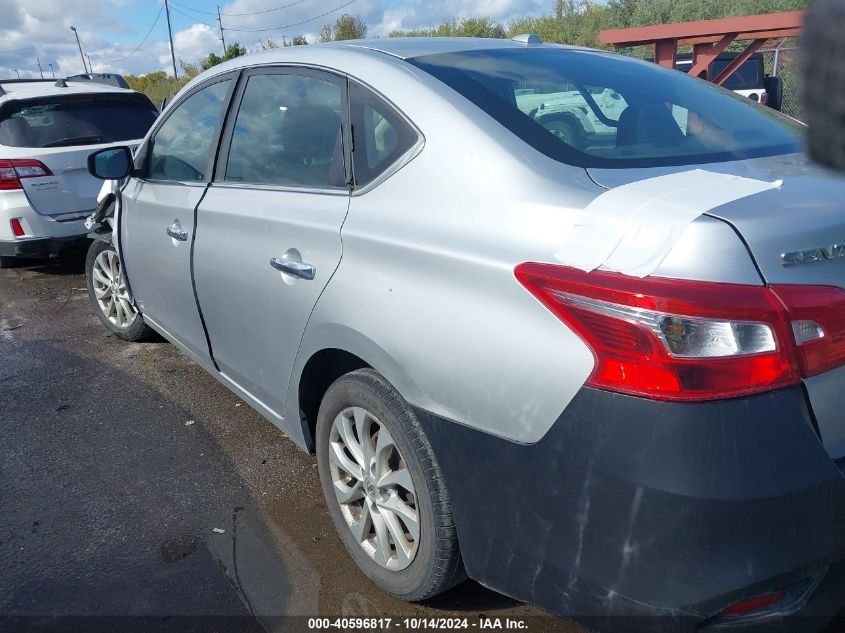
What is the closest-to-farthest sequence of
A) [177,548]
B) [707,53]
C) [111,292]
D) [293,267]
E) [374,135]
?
[374,135] < [293,267] < [177,548] < [111,292] < [707,53]

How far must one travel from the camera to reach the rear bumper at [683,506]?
1495 millimetres

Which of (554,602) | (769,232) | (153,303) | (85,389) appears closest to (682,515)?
(554,602)

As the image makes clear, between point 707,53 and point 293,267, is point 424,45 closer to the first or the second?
point 293,267

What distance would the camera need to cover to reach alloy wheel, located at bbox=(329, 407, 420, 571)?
2.22 metres

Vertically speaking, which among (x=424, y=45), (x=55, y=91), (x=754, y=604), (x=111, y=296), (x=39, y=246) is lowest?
(x=111, y=296)

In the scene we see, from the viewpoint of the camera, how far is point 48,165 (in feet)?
20.3

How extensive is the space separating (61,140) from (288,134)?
180 inches

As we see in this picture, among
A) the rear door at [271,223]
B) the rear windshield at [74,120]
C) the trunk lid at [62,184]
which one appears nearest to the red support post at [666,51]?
the rear windshield at [74,120]

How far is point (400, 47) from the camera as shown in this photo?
261 cm

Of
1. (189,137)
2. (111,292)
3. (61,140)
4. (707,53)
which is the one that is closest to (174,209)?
(189,137)

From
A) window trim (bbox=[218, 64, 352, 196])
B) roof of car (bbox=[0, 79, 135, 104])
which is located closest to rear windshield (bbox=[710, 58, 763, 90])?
roof of car (bbox=[0, 79, 135, 104])

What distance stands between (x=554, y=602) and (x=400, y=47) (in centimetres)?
190

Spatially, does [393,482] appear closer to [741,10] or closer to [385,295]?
[385,295]

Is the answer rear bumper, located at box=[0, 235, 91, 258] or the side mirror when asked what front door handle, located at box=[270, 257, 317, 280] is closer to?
the side mirror
